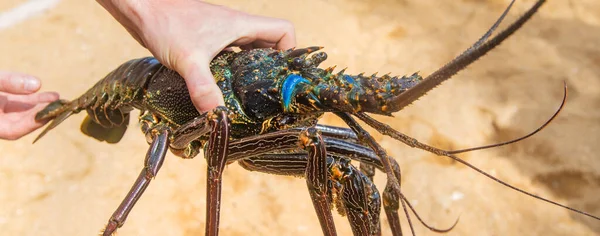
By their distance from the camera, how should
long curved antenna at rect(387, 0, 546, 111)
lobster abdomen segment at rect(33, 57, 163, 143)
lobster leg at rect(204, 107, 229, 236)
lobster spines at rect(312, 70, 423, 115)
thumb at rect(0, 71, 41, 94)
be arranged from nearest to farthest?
long curved antenna at rect(387, 0, 546, 111) → lobster spines at rect(312, 70, 423, 115) → lobster leg at rect(204, 107, 229, 236) → lobster abdomen segment at rect(33, 57, 163, 143) → thumb at rect(0, 71, 41, 94)

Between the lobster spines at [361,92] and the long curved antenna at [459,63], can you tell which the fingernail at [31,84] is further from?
the long curved antenna at [459,63]

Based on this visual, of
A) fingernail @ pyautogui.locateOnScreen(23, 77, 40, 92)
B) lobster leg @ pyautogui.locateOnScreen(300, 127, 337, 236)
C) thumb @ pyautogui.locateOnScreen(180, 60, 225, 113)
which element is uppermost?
fingernail @ pyautogui.locateOnScreen(23, 77, 40, 92)

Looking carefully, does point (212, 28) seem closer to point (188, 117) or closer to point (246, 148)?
point (188, 117)

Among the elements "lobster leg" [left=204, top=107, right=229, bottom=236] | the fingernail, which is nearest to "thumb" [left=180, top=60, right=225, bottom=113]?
"lobster leg" [left=204, top=107, right=229, bottom=236]

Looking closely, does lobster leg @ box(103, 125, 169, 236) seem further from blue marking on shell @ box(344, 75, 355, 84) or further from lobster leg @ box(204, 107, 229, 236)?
blue marking on shell @ box(344, 75, 355, 84)

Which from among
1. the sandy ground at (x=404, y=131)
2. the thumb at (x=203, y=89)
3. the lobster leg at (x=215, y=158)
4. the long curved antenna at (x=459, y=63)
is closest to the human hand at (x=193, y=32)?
the thumb at (x=203, y=89)

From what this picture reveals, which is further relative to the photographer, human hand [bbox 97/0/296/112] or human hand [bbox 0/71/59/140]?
human hand [bbox 0/71/59/140]
